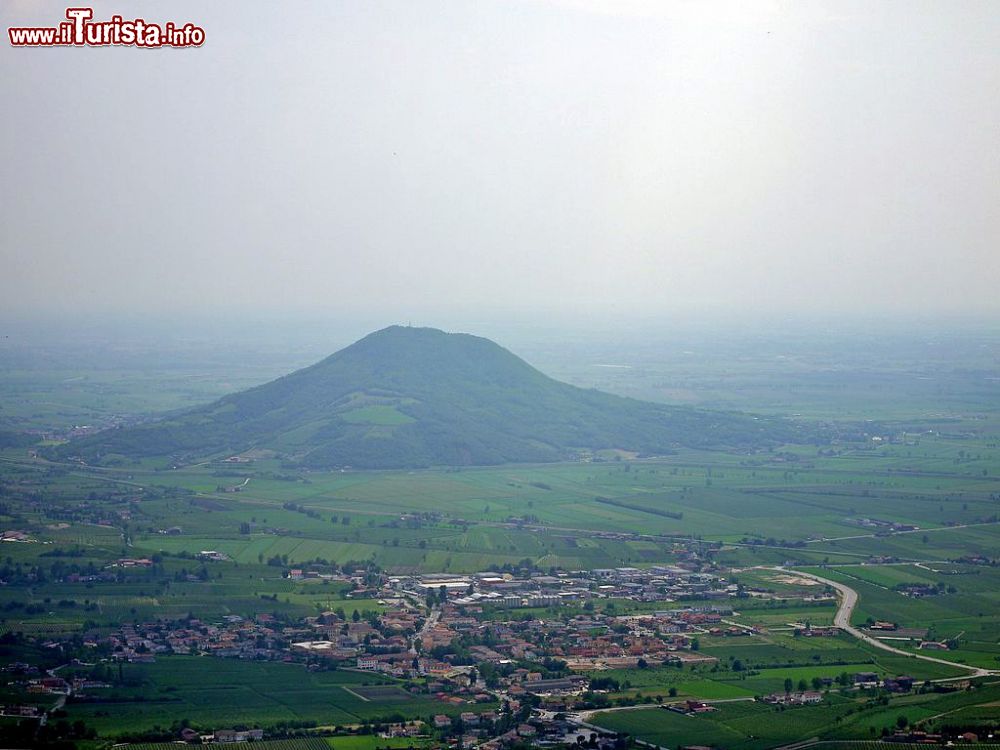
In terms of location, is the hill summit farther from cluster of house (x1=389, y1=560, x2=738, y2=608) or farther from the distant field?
the distant field

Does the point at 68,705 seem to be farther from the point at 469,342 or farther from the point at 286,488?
the point at 469,342

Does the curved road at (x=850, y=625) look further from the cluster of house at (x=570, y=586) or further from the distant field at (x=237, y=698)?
the distant field at (x=237, y=698)

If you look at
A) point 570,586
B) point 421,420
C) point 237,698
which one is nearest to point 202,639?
point 237,698

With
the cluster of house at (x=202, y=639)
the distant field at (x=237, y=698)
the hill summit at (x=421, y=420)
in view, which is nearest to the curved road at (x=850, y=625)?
the distant field at (x=237, y=698)

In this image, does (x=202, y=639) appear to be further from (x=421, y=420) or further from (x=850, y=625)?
(x=421, y=420)

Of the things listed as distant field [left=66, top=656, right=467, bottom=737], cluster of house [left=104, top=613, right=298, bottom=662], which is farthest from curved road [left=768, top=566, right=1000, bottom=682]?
cluster of house [left=104, top=613, right=298, bottom=662]

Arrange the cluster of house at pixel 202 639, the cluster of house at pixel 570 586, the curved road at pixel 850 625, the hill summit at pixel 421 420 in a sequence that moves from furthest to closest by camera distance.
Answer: the hill summit at pixel 421 420 → the cluster of house at pixel 570 586 → the cluster of house at pixel 202 639 → the curved road at pixel 850 625

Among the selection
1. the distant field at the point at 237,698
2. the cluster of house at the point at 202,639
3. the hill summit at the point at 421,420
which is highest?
the hill summit at the point at 421,420

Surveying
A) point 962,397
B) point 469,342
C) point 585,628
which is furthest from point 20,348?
point 585,628
